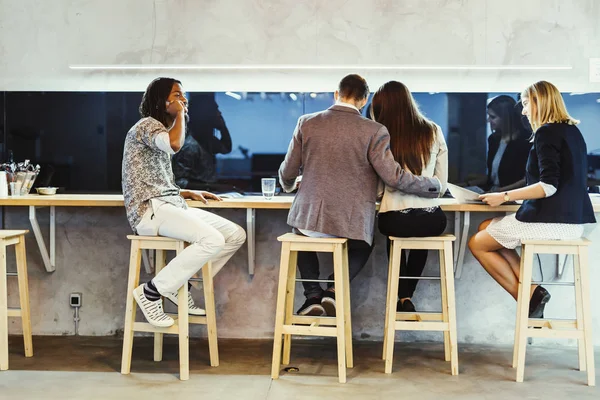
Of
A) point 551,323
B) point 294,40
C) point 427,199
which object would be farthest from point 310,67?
point 551,323

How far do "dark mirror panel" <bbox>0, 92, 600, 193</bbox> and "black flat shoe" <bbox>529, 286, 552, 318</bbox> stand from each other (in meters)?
1.14

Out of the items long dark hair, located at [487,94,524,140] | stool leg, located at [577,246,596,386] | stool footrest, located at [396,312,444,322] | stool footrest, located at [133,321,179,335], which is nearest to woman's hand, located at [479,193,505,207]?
stool leg, located at [577,246,596,386]

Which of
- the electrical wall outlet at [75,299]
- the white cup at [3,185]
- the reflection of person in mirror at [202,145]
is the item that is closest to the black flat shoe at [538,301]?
the reflection of person in mirror at [202,145]

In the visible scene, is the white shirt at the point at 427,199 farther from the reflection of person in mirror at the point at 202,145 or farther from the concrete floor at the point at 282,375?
the reflection of person in mirror at the point at 202,145

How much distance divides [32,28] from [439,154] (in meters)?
2.73

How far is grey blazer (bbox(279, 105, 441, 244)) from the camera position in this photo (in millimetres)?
3268

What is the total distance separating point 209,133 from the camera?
459 cm

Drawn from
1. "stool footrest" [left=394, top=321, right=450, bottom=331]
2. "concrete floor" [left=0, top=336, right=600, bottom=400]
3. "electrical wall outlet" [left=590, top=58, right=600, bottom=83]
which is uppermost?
"electrical wall outlet" [left=590, top=58, right=600, bottom=83]

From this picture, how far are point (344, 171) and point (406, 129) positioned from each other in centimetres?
41

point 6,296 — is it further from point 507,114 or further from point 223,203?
point 507,114

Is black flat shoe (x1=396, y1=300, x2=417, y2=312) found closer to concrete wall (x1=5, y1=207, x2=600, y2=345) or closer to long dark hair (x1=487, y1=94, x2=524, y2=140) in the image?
concrete wall (x1=5, y1=207, x2=600, y2=345)

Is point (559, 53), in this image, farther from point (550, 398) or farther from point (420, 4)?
point (550, 398)

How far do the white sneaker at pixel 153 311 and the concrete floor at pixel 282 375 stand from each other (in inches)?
10.3

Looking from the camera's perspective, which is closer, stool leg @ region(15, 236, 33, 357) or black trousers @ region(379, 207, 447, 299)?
black trousers @ region(379, 207, 447, 299)
